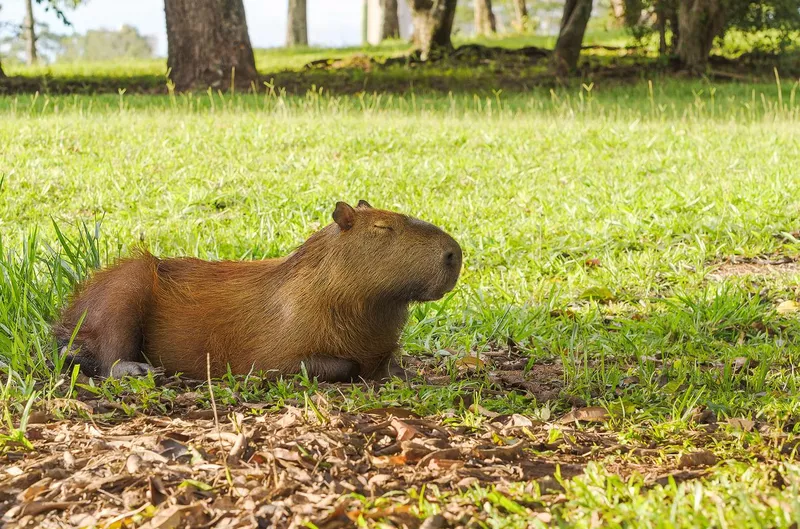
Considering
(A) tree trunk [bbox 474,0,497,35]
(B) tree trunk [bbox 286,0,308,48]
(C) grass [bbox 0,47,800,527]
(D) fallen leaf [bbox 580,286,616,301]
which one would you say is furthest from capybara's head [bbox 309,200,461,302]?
(A) tree trunk [bbox 474,0,497,35]

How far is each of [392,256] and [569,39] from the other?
15597mm

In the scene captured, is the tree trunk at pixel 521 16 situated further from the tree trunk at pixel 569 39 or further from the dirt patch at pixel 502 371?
the dirt patch at pixel 502 371

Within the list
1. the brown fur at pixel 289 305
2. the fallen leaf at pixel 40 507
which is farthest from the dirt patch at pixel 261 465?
the brown fur at pixel 289 305

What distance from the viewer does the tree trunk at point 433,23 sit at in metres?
21.5

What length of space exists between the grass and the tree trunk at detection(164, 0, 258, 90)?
9.66 ft

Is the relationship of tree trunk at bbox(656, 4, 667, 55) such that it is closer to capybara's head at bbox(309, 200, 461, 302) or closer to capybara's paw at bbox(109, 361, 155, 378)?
capybara's head at bbox(309, 200, 461, 302)

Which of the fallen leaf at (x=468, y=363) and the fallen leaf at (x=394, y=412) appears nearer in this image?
the fallen leaf at (x=394, y=412)

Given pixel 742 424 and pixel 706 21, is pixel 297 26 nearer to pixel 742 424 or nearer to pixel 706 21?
pixel 706 21

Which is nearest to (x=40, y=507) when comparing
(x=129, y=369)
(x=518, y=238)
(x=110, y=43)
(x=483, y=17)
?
(x=129, y=369)

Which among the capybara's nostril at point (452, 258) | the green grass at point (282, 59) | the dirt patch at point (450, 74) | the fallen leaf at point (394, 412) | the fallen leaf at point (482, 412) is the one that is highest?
the green grass at point (282, 59)

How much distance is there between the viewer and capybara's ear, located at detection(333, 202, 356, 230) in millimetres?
4117

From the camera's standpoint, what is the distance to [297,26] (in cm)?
3027

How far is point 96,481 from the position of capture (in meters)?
2.87

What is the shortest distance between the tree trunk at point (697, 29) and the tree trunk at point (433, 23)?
5.01 m
